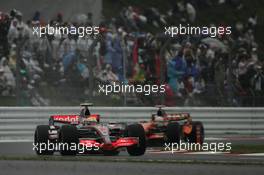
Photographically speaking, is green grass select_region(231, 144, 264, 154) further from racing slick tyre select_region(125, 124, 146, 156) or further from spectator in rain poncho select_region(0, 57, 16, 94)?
spectator in rain poncho select_region(0, 57, 16, 94)

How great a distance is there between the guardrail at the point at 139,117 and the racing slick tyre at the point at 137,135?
540 cm

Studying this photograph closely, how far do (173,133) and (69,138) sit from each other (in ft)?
9.23

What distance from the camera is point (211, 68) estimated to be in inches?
854

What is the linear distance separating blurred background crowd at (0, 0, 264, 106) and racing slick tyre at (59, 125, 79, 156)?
543cm

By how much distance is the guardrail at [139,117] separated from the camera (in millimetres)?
20812

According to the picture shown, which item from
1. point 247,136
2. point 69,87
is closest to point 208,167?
point 69,87

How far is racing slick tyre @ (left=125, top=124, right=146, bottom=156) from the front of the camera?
51.3ft

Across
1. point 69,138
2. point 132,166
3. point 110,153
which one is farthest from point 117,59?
point 132,166

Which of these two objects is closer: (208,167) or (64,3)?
(208,167)

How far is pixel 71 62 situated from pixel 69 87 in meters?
0.61

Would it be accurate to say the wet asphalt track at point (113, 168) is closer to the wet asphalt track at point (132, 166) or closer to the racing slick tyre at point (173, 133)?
the wet asphalt track at point (132, 166)

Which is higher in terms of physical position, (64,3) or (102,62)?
(64,3)

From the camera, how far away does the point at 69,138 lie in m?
15.1

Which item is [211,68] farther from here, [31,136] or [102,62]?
[31,136]
